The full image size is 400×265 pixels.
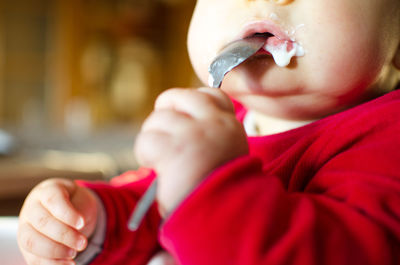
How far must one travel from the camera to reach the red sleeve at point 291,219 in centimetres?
26

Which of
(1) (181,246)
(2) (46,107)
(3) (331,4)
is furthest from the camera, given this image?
(2) (46,107)

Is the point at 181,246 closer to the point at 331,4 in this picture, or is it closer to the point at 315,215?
the point at 315,215

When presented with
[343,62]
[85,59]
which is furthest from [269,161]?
[85,59]

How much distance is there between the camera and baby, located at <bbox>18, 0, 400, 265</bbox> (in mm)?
265

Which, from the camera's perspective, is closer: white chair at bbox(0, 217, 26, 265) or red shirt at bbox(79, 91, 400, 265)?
red shirt at bbox(79, 91, 400, 265)

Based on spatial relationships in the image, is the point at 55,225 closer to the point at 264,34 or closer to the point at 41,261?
the point at 41,261

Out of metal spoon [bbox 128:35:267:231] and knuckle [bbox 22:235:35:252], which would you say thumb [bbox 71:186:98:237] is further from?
metal spoon [bbox 128:35:267:231]

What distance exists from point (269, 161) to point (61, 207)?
8.1 inches

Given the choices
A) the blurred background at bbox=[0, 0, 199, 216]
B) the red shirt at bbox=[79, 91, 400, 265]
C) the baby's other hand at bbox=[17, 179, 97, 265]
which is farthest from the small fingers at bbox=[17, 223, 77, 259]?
the blurred background at bbox=[0, 0, 199, 216]

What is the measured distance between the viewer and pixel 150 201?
10.9 inches

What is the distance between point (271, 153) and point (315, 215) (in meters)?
0.18

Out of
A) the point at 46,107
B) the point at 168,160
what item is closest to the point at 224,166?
the point at 168,160

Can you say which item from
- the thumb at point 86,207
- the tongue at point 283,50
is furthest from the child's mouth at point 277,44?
the thumb at point 86,207

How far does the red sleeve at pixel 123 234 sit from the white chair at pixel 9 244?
0.08m
